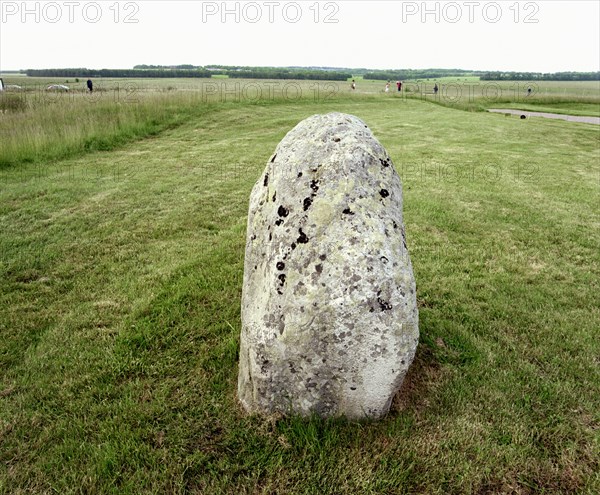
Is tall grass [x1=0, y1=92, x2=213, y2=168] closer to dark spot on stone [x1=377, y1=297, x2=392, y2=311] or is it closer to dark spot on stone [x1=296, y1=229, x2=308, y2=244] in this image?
dark spot on stone [x1=296, y1=229, x2=308, y2=244]

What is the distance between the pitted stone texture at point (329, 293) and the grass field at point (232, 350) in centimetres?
34

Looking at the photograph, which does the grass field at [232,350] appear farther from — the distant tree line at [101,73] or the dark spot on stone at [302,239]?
the distant tree line at [101,73]

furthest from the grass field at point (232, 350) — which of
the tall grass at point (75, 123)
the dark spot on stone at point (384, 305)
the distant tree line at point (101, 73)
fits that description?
the distant tree line at point (101, 73)

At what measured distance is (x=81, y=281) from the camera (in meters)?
6.04

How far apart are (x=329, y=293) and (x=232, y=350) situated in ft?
5.77

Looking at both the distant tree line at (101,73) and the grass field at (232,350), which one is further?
the distant tree line at (101,73)

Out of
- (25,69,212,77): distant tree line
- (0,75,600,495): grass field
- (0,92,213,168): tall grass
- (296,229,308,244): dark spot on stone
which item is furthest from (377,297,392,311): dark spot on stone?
(25,69,212,77): distant tree line

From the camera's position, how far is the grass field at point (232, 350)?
3164mm

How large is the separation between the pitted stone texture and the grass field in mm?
337

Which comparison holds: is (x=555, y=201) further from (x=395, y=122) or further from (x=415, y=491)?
(x=395, y=122)

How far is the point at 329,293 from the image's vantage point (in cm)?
315

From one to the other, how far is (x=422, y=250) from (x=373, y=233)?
4.01m

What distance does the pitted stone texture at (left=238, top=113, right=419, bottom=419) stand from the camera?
317cm

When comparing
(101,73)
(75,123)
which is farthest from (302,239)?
(101,73)
